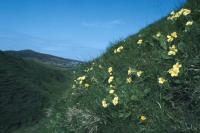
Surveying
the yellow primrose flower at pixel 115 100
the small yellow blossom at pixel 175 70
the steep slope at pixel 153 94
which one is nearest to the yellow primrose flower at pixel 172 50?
the steep slope at pixel 153 94

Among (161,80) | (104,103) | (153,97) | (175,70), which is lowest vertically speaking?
(104,103)

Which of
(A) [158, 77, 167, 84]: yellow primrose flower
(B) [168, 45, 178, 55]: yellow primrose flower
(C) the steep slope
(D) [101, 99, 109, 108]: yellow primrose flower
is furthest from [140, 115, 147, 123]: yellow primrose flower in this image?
(B) [168, 45, 178, 55]: yellow primrose flower

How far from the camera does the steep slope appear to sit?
20.0 feet

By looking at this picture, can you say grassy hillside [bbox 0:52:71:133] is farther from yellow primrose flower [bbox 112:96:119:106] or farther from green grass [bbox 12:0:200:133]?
yellow primrose flower [bbox 112:96:119:106]

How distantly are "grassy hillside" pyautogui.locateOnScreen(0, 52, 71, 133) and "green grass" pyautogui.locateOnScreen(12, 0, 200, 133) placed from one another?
9.34 m

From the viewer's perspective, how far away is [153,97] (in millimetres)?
6750

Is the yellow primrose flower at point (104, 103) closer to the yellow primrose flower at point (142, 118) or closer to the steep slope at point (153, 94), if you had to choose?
the steep slope at point (153, 94)

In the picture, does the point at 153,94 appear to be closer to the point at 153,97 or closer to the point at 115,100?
the point at 153,97

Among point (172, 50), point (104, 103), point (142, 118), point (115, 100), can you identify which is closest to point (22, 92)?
point (104, 103)

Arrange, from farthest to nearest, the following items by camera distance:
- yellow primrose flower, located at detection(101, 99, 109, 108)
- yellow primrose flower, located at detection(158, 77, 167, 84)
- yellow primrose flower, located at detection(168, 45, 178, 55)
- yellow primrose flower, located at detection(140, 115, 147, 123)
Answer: yellow primrose flower, located at detection(101, 99, 109, 108)
yellow primrose flower, located at detection(168, 45, 178, 55)
yellow primrose flower, located at detection(158, 77, 167, 84)
yellow primrose flower, located at detection(140, 115, 147, 123)

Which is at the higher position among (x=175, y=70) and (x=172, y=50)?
(x=172, y=50)

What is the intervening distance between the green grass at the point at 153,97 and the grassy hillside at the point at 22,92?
9.34 m

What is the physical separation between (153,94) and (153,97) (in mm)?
98

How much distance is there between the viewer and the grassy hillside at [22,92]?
78.3ft
